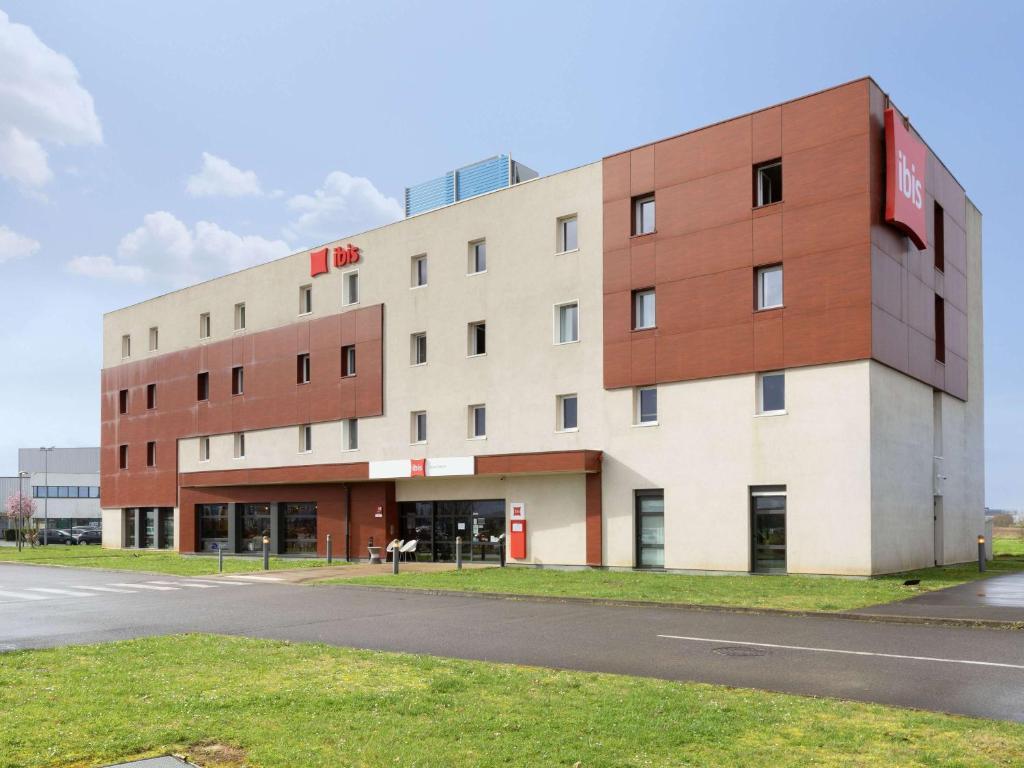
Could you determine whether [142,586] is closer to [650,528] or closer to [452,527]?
[452,527]

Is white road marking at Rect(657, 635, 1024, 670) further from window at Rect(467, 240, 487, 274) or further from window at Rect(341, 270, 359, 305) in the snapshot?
window at Rect(341, 270, 359, 305)

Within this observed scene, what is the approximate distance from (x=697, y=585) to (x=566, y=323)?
1172 centimetres

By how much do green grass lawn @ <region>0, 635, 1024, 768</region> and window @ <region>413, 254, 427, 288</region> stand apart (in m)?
27.8

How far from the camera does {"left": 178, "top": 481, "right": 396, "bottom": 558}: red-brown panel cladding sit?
126 feet

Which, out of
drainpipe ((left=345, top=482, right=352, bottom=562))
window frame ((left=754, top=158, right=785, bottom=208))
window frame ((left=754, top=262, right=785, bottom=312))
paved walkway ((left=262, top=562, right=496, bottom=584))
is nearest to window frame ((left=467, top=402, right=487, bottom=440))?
paved walkway ((left=262, top=562, right=496, bottom=584))

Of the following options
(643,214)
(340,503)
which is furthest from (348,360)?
(643,214)

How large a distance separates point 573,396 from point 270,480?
631 inches

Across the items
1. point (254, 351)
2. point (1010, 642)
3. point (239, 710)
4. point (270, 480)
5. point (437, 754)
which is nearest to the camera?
point (437, 754)

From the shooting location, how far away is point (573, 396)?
3225 cm

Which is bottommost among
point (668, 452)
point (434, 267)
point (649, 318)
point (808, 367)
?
point (668, 452)

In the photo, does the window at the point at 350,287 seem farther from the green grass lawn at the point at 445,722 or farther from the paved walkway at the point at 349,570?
the green grass lawn at the point at 445,722

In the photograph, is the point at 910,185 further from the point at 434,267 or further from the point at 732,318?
the point at 434,267

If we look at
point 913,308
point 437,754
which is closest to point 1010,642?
point 437,754

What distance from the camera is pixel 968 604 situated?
1867cm
